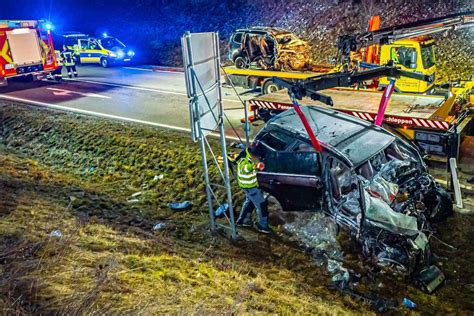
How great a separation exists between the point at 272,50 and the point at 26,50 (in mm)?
11539

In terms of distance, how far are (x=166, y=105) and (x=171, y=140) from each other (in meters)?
4.06

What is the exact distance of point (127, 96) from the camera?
1694 centimetres

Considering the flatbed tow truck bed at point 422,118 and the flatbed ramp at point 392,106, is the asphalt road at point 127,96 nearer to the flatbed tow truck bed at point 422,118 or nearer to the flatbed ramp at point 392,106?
Result: the flatbed ramp at point 392,106

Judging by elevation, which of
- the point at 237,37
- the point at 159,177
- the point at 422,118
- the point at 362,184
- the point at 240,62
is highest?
the point at 237,37

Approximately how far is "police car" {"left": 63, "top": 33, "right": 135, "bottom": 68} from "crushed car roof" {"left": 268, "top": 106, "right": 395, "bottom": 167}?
1925 cm

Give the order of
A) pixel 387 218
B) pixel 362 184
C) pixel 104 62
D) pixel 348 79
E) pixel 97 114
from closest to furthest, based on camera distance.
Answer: pixel 387 218
pixel 362 184
pixel 348 79
pixel 97 114
pixel 104 62

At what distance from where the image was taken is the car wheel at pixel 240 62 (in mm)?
17208

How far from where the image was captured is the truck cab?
11.6 metres

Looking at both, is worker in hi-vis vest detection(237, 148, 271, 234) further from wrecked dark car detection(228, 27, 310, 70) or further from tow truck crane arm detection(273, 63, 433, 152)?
wrecked dark car detection(228, 27, 310, 70)

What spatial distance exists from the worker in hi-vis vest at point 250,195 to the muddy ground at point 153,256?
0.28 m

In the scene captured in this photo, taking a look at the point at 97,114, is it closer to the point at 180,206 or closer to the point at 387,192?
the point at 180,206

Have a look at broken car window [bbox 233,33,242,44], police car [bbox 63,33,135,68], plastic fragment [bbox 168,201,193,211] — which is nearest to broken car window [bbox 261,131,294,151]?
plastic fragment [bbox 168,201,193,211]

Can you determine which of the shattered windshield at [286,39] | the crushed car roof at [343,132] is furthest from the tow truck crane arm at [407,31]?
the shattered windshield at [286,39]

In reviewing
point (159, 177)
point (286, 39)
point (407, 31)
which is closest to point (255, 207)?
point (159, 177)
